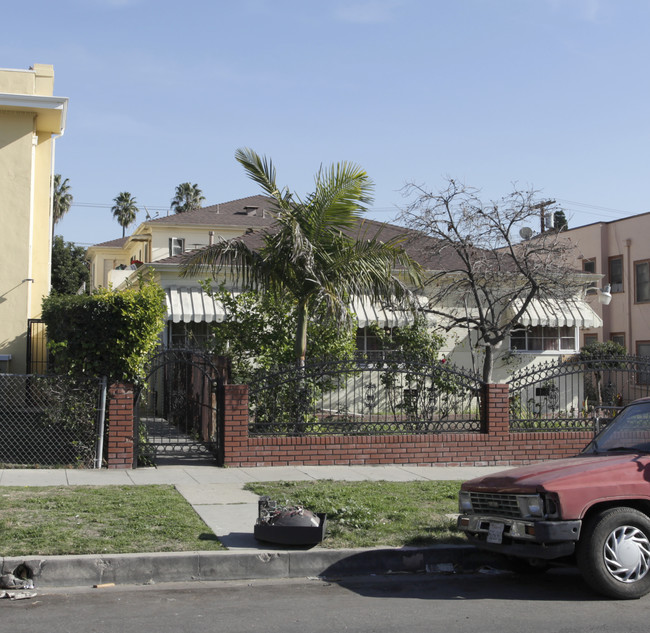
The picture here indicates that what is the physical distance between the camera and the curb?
6.81 m

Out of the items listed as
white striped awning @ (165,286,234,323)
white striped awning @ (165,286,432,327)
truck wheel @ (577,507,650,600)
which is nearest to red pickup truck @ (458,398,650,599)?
truck wheel @ (577,507,650,600)

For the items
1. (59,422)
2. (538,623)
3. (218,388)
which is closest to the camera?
(538,623)

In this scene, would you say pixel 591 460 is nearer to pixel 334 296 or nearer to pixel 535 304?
pixel 334 296

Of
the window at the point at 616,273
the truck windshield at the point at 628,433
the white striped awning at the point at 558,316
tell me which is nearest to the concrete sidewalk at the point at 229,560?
the truck windshield at the point at 628,433

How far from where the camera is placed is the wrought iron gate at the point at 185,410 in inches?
483

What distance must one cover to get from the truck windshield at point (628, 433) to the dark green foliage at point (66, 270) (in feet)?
154

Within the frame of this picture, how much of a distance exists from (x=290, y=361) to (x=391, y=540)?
7380mm

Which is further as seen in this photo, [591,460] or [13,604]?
[591,460]

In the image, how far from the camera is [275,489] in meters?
10.3

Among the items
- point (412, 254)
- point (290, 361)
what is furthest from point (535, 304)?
point (290, 361)

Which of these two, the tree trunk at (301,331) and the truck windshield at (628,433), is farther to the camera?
the tree trunk at (301,331)

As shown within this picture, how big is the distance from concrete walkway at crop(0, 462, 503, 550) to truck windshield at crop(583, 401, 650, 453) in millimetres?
3425

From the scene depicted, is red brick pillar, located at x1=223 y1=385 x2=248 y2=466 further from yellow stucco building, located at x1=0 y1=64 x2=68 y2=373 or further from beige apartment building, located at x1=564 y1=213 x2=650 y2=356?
beige apartment building, located at x1=564 y1=213 x2=650 y2=356

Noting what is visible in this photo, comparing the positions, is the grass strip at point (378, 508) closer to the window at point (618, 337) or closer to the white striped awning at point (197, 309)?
the white striped awning at point (197, 309)
